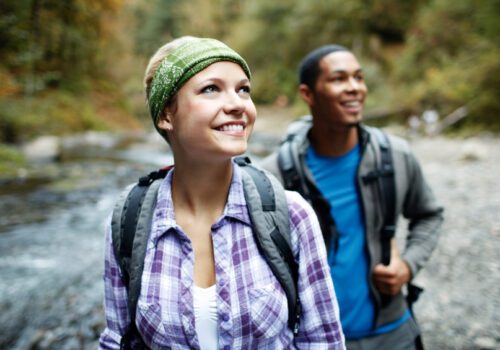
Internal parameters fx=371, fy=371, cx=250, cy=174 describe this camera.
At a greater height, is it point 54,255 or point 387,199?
point 54,255

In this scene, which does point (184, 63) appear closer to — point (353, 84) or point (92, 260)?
point (353, 84)

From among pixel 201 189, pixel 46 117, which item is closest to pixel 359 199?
pixel 201 189

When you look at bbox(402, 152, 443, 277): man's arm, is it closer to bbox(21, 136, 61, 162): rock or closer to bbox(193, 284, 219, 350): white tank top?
bbox(193, 284, 219, 350): white tank top

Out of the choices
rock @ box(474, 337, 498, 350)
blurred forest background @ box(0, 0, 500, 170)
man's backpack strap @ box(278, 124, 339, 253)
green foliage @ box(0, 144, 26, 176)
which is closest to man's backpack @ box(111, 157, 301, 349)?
man's backpack strap @ box(278, 124, 339, 253)

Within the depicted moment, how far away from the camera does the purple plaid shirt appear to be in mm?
1340

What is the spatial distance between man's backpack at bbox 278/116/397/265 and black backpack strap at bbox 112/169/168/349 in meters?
0.93

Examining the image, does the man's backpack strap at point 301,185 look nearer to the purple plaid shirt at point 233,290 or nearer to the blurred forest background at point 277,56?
the purple plaid shirt at point 233,290

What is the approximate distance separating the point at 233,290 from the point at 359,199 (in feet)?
3.73

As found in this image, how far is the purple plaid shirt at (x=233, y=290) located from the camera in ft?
4.40

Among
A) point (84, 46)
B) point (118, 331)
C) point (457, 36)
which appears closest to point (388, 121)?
point (457, 36)

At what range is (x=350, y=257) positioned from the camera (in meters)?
2.12

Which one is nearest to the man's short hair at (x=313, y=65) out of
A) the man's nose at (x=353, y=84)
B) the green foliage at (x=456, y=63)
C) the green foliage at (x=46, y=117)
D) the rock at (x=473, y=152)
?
the man's nose at (x=353, y=84)

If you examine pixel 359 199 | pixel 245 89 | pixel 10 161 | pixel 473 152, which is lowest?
pixel 359 199

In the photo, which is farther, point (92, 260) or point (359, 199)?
point (92, 260)
